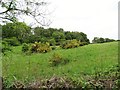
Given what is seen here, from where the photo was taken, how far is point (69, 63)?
15141 mm

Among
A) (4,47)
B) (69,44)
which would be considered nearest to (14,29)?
(4,47)

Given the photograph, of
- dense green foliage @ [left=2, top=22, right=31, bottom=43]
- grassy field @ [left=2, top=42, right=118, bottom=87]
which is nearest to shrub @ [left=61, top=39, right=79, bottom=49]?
grassy field @ [left=2, top=42, right=118, bottom=87]

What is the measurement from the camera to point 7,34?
10.7 m

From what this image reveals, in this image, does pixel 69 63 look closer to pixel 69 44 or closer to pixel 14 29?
pixel 69 44

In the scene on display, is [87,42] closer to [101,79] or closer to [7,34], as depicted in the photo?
[7,34]

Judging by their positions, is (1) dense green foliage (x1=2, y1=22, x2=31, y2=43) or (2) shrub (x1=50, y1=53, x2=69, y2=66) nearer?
(1) dense green foliage (x1=2, y1=22, x2=31, y2=43)

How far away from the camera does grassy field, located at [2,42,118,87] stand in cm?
1260

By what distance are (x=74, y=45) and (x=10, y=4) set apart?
10834mm

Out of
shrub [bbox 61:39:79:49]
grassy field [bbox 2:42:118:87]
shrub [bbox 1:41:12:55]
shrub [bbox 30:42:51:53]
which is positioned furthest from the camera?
shrub [bbox 61:39:79:49]

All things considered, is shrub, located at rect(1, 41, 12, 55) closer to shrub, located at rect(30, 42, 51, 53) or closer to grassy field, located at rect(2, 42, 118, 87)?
grassy field, located at rect(2, 42, 118, 87)

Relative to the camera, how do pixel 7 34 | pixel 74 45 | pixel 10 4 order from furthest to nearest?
pixel 74 45
pixel 7 34
pixel 10 4

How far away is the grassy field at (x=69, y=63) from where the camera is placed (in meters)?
12.6

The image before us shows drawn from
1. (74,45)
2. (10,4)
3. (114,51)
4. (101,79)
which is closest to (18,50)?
(74,45)

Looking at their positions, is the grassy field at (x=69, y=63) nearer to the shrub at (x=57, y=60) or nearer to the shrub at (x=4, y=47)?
the shrub at (x=57, y=60)
